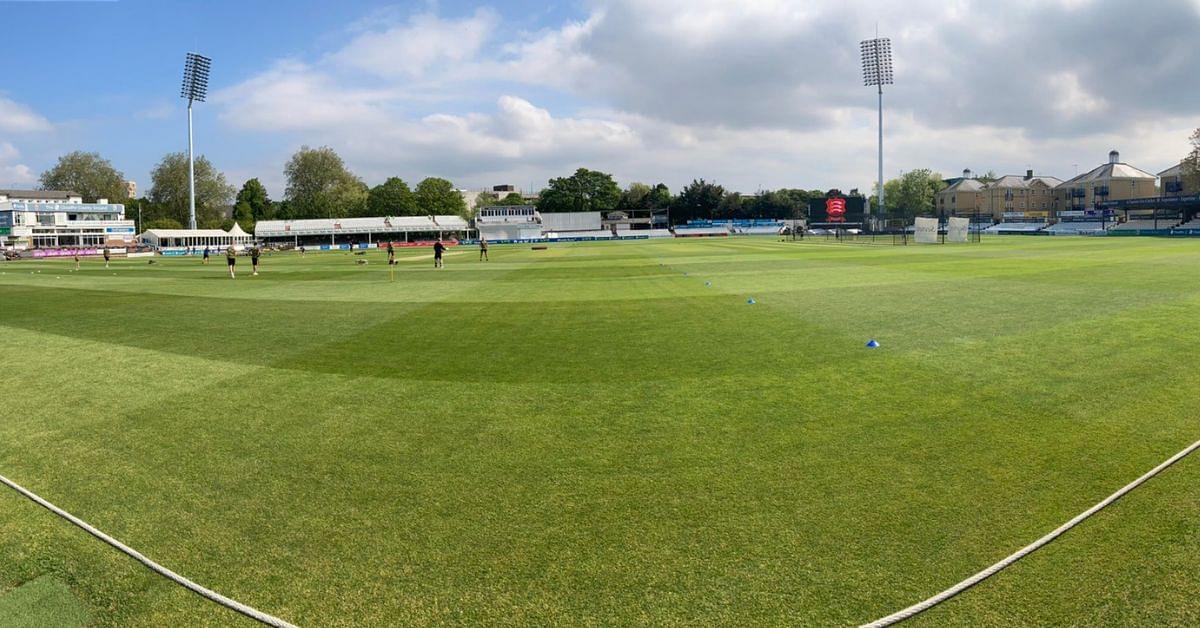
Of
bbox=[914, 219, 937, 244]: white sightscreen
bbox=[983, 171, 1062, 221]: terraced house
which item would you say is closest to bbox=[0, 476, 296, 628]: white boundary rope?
bbox=[914, 219, 937, 244]: white sightscreen

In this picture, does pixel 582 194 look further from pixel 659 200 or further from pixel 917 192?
pixel 917 192

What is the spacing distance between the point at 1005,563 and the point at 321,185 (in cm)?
16625

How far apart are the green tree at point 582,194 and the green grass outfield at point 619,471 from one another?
146074 mm

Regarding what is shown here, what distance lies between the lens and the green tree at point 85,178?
142125 mm

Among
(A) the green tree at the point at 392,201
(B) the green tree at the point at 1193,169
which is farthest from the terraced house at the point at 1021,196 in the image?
(A) the green tree at the point at 392,201

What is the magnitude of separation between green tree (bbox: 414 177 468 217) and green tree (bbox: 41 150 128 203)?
64.5 meters

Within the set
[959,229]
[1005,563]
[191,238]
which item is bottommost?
[1005,563]

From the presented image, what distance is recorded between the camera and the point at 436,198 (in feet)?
497

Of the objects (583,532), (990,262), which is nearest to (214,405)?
(583,532)

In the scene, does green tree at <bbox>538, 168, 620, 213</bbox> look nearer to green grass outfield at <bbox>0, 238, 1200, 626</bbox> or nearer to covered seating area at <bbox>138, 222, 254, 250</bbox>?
covered seating area at <bbox>138, 222, 254, 250</bbox>

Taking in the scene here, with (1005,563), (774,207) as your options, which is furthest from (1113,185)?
(1005,563)

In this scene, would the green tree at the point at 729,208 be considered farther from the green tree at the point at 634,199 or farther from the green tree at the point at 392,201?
the green tree at the point at 392,201

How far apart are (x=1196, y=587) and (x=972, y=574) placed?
1.31 metres

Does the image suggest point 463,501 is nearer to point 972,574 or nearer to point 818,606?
point 818,606
